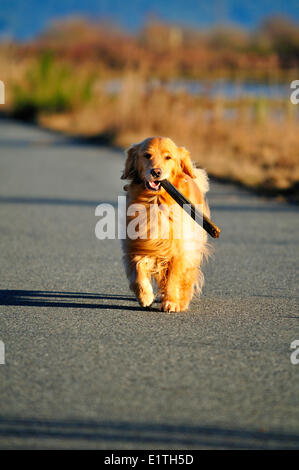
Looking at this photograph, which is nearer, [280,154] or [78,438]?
[78,438]

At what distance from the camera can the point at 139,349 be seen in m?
3.97

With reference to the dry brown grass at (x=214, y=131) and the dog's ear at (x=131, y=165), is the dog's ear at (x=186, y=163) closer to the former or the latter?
the dog's ear at (x=131, y=165)

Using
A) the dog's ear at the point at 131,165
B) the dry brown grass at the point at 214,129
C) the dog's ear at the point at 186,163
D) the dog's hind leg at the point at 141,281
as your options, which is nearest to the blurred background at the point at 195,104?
the dry brown grass at the point at 214,129

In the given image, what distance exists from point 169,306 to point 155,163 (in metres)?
0.98

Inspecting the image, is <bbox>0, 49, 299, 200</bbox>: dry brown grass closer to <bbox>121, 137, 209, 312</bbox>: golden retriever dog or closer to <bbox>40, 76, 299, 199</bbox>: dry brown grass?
<bbox>40, 76, 299, 199</bbox>: dry brown grass

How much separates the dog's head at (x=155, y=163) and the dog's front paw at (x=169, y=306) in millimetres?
776

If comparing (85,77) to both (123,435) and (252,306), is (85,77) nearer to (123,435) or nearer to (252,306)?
(252,306)

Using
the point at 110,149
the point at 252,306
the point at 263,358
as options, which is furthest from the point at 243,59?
the point at 263,358

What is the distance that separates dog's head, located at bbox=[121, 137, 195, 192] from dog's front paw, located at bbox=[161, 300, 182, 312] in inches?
30.5

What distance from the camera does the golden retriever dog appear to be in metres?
4.74

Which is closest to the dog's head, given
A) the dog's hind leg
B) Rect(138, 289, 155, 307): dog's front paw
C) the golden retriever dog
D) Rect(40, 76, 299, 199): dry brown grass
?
the golden retriever dog

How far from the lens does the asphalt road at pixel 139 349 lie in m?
2.98

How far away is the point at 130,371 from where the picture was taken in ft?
11.9

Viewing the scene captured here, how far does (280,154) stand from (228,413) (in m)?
10.4
